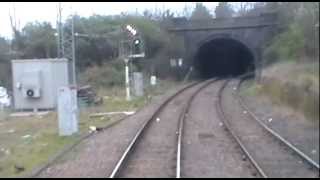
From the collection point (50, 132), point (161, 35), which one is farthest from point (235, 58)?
point (50, 132)

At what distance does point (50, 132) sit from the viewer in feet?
83.0

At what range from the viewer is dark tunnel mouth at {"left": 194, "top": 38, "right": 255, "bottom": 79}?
8250 cm

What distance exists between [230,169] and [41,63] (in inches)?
891

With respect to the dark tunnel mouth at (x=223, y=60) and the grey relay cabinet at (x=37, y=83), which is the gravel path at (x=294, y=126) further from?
the dark tunnel mouth at (x=223, y=60)

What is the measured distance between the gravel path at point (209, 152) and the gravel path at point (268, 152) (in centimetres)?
43

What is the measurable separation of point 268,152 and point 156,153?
9.38ft

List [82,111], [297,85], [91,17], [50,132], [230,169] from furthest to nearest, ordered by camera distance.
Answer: [91,17] → [82,111] → [50,132] → [230,169] → [297,85]

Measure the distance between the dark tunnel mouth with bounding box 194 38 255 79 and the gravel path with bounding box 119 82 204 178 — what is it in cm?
5335

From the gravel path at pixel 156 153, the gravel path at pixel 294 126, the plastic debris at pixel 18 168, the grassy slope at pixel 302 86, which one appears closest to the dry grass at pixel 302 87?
the grassy slope at pixel 302 86

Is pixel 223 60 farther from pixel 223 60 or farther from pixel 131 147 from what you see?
pixel 131 147

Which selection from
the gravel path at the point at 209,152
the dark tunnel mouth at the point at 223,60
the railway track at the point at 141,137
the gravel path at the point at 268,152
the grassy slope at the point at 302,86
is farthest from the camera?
the dark tunnel mouth at the point at 223,60

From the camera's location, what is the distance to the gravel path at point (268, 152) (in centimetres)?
1507

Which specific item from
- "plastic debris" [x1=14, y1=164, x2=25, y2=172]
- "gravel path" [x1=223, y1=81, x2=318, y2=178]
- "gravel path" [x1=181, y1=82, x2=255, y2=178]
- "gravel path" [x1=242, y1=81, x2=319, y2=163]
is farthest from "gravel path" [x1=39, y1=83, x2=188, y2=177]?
"gravel path" [x1=242, y1=81, x2=319, y2=163]

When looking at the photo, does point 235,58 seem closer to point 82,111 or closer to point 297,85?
point 82,111
